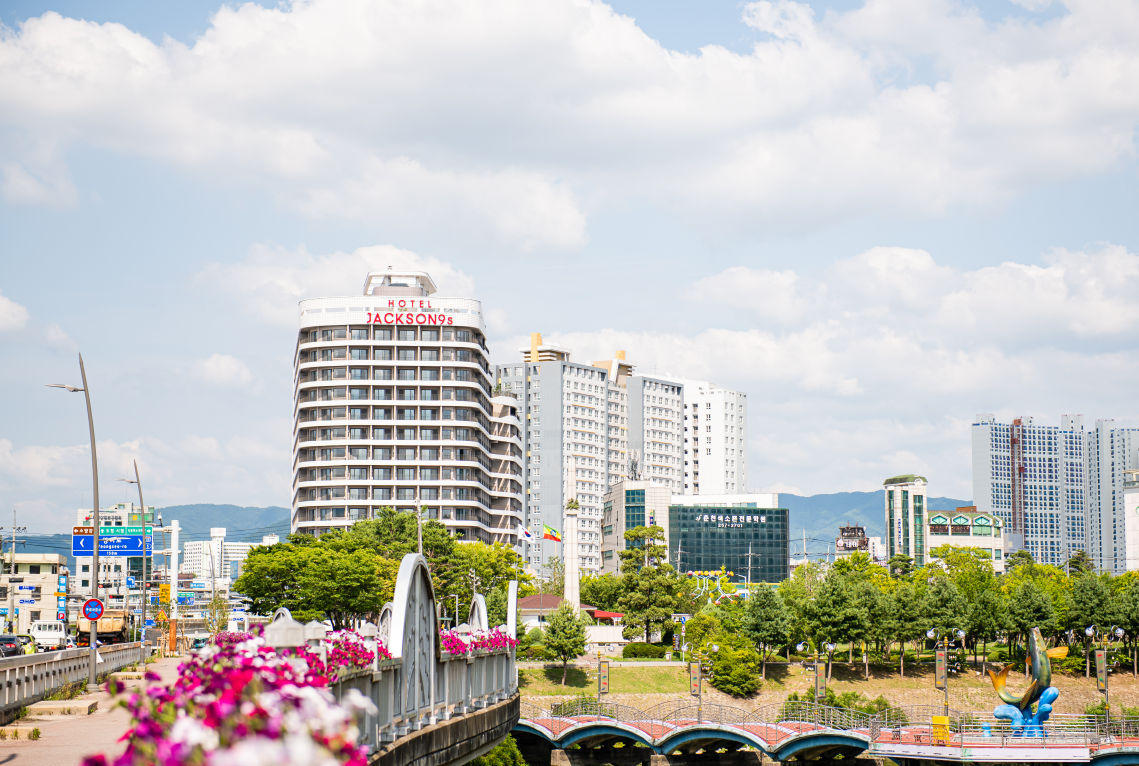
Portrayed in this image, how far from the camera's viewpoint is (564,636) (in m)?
81.9

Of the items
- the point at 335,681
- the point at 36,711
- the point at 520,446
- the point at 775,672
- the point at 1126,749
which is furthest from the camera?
the point at 520,446

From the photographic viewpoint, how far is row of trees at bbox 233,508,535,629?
7600 cm

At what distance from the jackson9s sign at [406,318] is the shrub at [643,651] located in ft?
158

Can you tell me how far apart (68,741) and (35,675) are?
9.99 m

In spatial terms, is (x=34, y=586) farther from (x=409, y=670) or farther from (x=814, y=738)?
(x=409, y=670)

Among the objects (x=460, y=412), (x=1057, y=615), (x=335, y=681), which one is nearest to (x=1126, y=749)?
(x=1057, y=615)

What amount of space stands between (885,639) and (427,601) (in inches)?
3168

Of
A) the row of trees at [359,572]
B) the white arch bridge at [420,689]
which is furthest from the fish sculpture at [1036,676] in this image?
the white arch bridge at [420,689]

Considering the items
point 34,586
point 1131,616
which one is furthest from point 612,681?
point 34,586

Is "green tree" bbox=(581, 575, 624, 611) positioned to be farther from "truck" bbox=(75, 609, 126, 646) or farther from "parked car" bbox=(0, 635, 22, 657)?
"parked car" bbox=(0, 635, 22, 657)

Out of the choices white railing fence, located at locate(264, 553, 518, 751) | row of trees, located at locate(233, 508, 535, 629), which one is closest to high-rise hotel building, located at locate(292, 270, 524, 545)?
row of trees, located at locate(233, 508, 535, 629)

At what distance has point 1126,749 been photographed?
54.2 metres

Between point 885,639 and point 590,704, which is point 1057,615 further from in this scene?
point 590,704

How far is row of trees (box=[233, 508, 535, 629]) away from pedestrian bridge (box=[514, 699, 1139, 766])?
1449 cm
